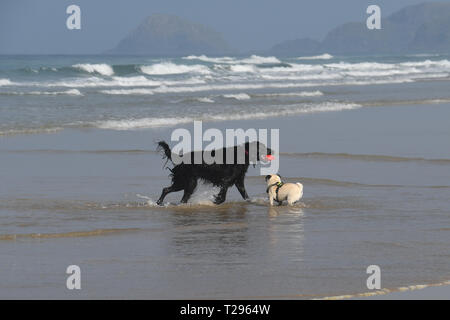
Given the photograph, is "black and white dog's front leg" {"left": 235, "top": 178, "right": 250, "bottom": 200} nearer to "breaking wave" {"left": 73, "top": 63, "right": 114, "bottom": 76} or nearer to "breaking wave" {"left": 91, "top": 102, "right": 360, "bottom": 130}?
"breaking wave" {"left": 91, "top": 102, "right": 360, "bottom": 130}

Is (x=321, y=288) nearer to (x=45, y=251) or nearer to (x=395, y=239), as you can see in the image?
(x=395, y=239)

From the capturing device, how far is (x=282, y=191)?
10.3 m

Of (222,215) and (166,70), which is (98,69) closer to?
(166,70)

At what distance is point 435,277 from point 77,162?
8136mm

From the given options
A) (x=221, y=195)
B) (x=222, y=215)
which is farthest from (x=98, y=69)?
(x=222, y=215)

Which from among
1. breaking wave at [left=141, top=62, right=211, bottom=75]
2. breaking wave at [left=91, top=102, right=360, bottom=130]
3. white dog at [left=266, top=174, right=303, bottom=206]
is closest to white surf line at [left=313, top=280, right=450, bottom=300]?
white dog at [left=266, top=174, right=303, bottom=206]

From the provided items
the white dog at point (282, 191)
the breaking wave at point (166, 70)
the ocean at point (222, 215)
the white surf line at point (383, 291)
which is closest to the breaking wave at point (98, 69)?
the breaking wave at point (166, 70)

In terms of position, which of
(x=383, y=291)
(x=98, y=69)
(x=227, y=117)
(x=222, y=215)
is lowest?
(x=383, y=291)

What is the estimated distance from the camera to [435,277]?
693cm

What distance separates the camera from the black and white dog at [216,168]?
10.5 metres

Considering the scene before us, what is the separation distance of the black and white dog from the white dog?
0.35 meters

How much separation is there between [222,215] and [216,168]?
79 cm

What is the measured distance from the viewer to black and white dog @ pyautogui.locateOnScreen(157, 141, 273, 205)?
10477mm
